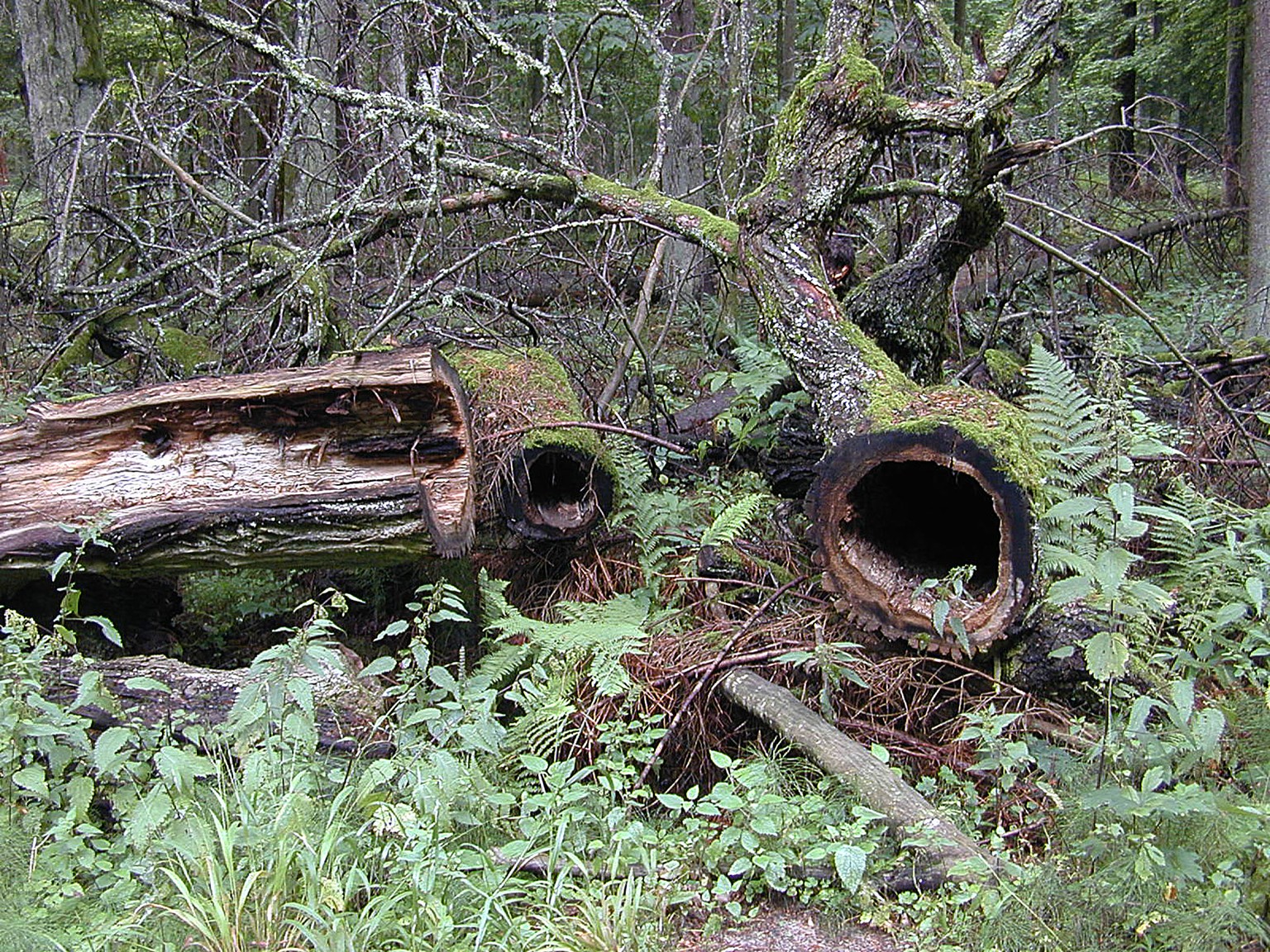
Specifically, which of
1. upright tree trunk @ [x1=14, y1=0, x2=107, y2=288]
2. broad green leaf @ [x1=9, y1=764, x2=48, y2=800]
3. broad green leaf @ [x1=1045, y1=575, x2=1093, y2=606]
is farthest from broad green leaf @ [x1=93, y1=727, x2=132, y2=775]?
upright tree trunk @ [x1=14, y1=0, x2=107, y2=288]

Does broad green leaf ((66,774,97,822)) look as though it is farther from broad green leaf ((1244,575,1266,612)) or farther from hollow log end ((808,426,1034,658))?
broad green leaf ((1244,575,1266,612))

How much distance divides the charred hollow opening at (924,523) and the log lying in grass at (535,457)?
50.7 inches

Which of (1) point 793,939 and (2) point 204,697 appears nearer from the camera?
(1) point 793,939

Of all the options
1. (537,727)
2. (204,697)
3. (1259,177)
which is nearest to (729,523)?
(537,727)

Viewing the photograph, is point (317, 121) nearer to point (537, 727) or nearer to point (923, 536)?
point (537, 727)

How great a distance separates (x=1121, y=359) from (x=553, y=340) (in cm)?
382

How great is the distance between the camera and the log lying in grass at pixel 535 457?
14.3 ft

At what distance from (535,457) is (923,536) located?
70.2 inches

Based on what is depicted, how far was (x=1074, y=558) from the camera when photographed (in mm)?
2695

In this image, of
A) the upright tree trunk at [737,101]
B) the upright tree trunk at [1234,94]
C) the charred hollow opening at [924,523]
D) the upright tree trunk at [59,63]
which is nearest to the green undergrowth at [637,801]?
the charred hollow opening at [924,523]

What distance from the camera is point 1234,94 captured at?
12.6 metres

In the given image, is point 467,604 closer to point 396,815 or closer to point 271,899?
point 396,815

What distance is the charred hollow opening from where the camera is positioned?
381 cm

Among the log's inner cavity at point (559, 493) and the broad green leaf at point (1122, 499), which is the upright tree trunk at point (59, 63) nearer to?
the log's inner cavity at point (559, 493)
